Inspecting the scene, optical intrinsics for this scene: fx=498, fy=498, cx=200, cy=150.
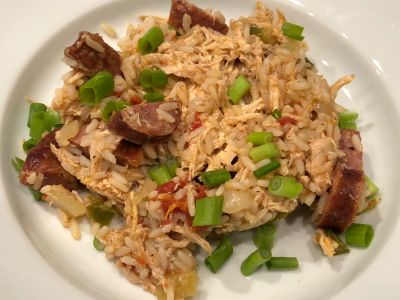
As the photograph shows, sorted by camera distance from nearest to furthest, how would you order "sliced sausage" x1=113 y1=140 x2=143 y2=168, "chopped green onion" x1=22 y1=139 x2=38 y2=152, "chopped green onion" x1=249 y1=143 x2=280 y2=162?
"chopped green onion" x1=249 y1=143 x2=280 y2=162
"sliced sausage" x1=113 y1=140 x2=143 y2=168
"chopped green onion" x1=22 y1=139 x2=38 y2=152

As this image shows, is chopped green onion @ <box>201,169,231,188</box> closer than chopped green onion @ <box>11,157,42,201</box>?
Yes

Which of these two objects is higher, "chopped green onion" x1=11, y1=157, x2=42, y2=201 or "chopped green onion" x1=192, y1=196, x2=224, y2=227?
"chopped green onion" x1=192, y1=196, x2=224, y2=227

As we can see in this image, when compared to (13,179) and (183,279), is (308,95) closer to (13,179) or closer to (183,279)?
(183,279)

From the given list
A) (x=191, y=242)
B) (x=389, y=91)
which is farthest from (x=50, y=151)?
(x=389, y=91)

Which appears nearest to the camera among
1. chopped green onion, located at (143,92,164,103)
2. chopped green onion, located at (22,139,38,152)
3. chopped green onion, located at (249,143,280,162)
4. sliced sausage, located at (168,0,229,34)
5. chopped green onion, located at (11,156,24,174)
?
chopped green onion, located at (249,143,280,162)

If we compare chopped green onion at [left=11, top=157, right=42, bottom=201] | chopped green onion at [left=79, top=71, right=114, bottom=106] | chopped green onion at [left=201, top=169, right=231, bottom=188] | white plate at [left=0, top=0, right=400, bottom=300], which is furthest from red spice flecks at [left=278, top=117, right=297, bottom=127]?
chopped green onion at [left=11, top=157, right=42, bottom=201]

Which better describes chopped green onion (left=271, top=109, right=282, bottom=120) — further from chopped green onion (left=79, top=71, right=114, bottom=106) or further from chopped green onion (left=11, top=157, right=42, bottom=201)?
chopped green onion (left=11, top=157, right=42, bottom=201)

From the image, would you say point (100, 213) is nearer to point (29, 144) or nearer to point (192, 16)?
point (29, 144)
